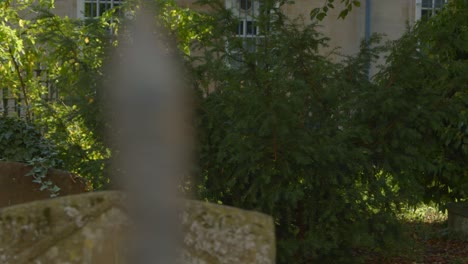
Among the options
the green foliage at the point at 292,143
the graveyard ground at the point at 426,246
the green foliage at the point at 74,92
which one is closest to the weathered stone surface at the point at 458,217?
the graveyard ground at the point at 426,246

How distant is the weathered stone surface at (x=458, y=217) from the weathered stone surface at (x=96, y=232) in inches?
209

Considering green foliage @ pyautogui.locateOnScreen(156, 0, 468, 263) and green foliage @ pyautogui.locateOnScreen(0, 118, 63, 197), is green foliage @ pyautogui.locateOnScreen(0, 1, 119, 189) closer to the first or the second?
green foliage @ pyautogui.locateOnScreen(0, 118, 63, 197)

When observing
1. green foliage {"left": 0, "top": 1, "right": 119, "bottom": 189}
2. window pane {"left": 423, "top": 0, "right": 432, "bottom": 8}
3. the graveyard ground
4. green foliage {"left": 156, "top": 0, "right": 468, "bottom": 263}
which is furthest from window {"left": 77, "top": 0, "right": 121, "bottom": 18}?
green foliage {"left": 156, "top": 0, "right": 468, "bottom": 263}

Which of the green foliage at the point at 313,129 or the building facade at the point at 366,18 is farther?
the building facade at the point at 366,18

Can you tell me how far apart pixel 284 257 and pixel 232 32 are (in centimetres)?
168

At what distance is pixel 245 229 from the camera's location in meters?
3.20

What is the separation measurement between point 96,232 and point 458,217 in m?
5.82

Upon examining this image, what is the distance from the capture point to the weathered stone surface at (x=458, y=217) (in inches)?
318

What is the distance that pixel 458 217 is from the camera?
820cm

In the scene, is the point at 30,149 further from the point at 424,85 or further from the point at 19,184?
the point at 424,85

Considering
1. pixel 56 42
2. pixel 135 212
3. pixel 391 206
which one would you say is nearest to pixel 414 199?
pixel 391 206

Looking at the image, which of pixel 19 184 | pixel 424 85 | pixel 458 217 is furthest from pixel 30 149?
pixel 458 217

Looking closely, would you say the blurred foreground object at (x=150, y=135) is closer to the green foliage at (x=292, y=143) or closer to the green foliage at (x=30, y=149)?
the green foliage at (x=292, y=143)

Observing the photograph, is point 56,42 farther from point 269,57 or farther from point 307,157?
point 307,157
